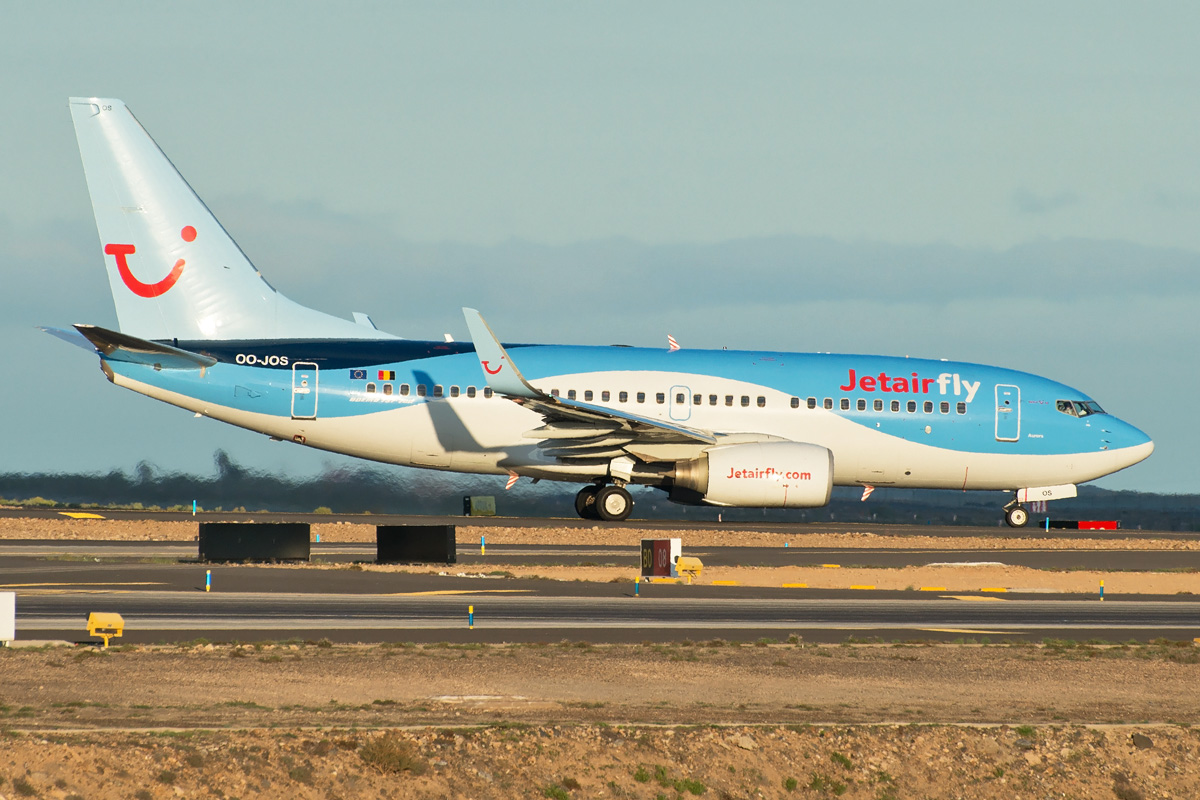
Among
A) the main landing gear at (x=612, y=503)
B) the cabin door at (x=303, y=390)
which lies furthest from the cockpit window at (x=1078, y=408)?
the cabin door at (x=303, y=390)

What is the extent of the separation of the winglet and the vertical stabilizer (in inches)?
275

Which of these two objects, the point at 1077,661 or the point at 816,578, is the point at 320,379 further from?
the point at 1077,661

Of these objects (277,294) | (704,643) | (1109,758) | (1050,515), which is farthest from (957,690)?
(1050,515)

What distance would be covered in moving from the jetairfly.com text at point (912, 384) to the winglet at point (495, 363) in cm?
1021

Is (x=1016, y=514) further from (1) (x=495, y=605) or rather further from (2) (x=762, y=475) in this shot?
(1) (x=495, y=605)

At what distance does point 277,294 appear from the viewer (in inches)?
1535

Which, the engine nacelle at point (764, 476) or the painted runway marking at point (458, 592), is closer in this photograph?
the painted runway marking at point (458, 592)

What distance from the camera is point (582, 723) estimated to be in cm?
1272

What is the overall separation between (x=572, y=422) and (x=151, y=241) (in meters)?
12.8

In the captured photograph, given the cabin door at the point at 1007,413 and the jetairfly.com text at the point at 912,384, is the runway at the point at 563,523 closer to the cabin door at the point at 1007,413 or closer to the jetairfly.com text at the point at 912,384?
the cabin door at the point at 1007,413

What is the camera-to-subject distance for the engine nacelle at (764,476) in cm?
3603

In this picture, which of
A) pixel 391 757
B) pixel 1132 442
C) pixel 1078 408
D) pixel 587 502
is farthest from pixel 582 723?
pixel 1132 442

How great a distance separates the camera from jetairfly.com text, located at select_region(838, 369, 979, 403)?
129 feet

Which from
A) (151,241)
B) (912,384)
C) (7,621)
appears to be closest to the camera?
(7,621)
